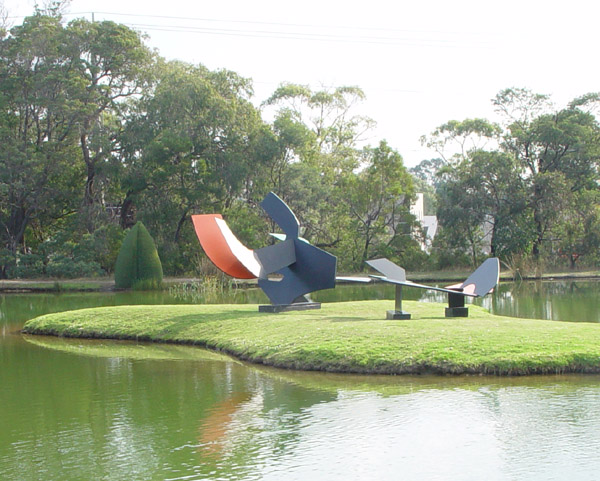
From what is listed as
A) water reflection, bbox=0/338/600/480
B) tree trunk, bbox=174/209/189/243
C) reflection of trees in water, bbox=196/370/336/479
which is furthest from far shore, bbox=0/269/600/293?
reflection of trees in water, bbox=196/370/336/479

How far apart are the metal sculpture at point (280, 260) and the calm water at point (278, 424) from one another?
148 inches

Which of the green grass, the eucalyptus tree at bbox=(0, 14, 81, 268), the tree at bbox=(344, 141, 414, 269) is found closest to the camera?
the green grass

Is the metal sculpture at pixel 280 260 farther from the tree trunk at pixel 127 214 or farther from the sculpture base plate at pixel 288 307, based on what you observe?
the tree trunk at pixel 127 214

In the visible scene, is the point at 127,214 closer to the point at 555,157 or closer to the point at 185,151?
the point at 185,151

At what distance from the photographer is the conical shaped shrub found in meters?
30.3

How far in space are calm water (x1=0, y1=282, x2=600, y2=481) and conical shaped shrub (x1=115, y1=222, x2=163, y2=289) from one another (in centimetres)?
1695

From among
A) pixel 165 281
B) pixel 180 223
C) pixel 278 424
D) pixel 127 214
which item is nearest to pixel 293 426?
pixel 278 424

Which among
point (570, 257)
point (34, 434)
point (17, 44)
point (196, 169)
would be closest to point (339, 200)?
point (196, 169)

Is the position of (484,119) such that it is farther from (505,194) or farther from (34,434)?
(34,434)

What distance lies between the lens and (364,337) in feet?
41.7

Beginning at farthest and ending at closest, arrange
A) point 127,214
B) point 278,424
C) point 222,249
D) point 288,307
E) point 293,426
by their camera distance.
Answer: point 127,214, point 222,249, point 288,307, point 278,424, point 293,426

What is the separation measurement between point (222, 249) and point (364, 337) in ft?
18.2

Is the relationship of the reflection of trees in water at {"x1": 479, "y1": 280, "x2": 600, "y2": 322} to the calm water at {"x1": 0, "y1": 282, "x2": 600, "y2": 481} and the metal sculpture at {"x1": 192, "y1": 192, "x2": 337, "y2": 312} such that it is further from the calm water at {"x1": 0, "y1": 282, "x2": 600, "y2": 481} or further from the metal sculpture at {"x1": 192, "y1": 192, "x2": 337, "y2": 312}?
the calm water at {"x1": 0, "y1": 282, "x2": 600, "y2": 481}

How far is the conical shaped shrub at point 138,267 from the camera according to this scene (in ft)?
99.5
